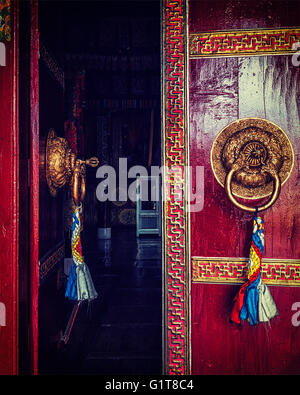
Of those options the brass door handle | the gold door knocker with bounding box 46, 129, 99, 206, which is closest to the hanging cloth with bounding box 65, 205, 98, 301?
the gold door knocker with bounding box 46, 129, 99, 206

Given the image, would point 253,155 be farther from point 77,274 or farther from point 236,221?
point 77,274

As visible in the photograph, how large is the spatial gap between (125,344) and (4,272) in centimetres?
144

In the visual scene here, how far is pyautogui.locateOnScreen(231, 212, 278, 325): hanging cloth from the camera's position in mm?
1417

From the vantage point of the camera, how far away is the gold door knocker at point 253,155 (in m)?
1.51

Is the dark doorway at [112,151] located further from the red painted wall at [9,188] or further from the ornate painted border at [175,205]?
the ornate painted border at [175,205]

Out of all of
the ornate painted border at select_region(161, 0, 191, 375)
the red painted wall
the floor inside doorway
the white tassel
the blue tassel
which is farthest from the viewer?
the floor inside doorway

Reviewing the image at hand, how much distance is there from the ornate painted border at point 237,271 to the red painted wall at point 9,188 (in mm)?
979

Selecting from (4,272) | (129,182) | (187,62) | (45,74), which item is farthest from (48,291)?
(129,182)

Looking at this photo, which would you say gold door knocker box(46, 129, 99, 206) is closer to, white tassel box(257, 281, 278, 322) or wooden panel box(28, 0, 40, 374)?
wooden panel box(28, 0, 40, 374)

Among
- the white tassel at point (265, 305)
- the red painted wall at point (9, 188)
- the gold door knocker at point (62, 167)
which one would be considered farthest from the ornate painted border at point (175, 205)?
the red painted wall at point (9, 188)

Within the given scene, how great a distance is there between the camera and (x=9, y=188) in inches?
52.6

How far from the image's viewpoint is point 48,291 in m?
1.77

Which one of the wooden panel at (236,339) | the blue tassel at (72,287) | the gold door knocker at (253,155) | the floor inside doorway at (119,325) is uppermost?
the gold door knocker at (253,155)

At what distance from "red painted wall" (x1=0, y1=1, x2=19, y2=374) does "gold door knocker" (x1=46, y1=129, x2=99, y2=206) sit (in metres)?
0.34
